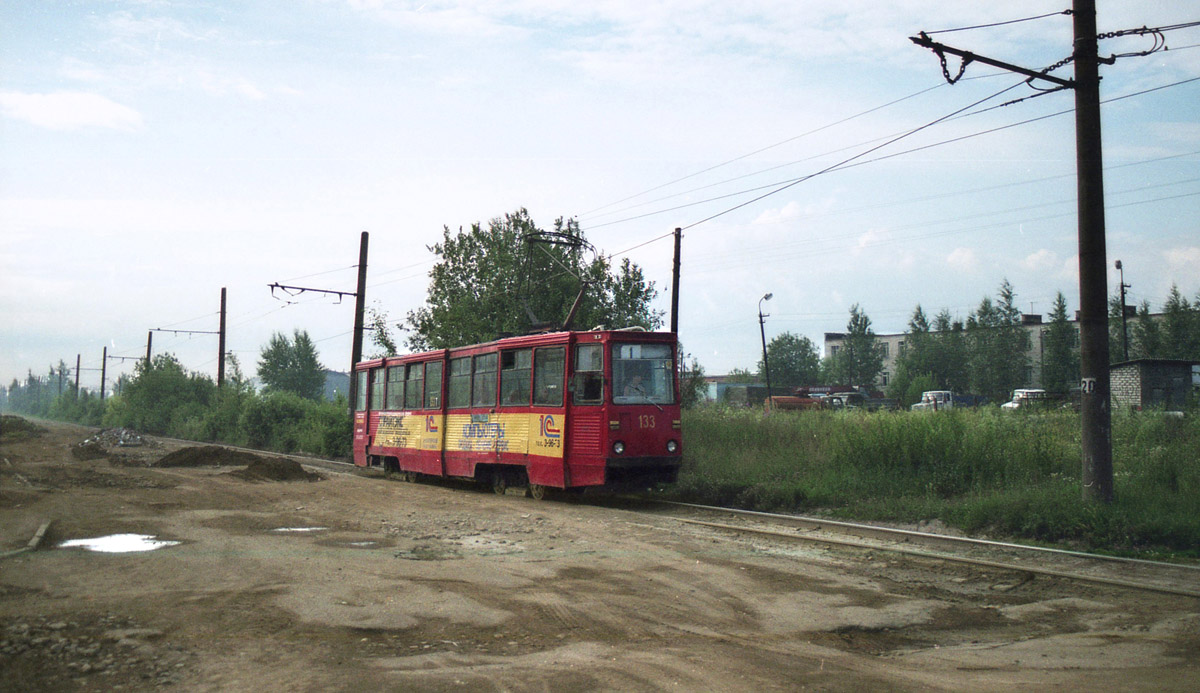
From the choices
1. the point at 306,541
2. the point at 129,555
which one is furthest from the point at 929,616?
the point at 129,555

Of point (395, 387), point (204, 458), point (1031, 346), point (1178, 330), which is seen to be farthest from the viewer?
point (1031, 346)

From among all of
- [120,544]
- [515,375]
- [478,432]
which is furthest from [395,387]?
[120,544]

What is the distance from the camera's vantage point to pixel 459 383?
17.8m

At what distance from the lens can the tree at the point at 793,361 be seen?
91.6 m

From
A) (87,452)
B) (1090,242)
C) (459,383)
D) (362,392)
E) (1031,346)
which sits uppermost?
(1031,346)

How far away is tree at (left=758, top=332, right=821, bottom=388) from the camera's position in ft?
301

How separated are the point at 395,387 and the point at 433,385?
2.62 meters

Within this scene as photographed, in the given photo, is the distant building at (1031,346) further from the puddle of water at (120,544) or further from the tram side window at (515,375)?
the puddle of water at (120,544)

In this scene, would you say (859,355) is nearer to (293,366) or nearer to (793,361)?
(793,361)

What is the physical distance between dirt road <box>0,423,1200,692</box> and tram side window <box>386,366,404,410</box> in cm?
1029

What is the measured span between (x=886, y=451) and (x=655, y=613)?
31.1 ft

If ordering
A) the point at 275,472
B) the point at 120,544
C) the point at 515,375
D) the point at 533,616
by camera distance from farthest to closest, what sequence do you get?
the point at 275,472 → the point at 515,375 → the point at 120,544 → the point at 533,616

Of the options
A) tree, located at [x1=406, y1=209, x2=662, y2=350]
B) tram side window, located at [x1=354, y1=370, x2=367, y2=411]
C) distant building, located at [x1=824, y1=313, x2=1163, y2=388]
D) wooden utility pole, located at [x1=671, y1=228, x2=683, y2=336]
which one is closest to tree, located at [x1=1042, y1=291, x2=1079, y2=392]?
distant building, located at [x1=824, y1=313, x2=1163, y2=388]

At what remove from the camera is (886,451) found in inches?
583
